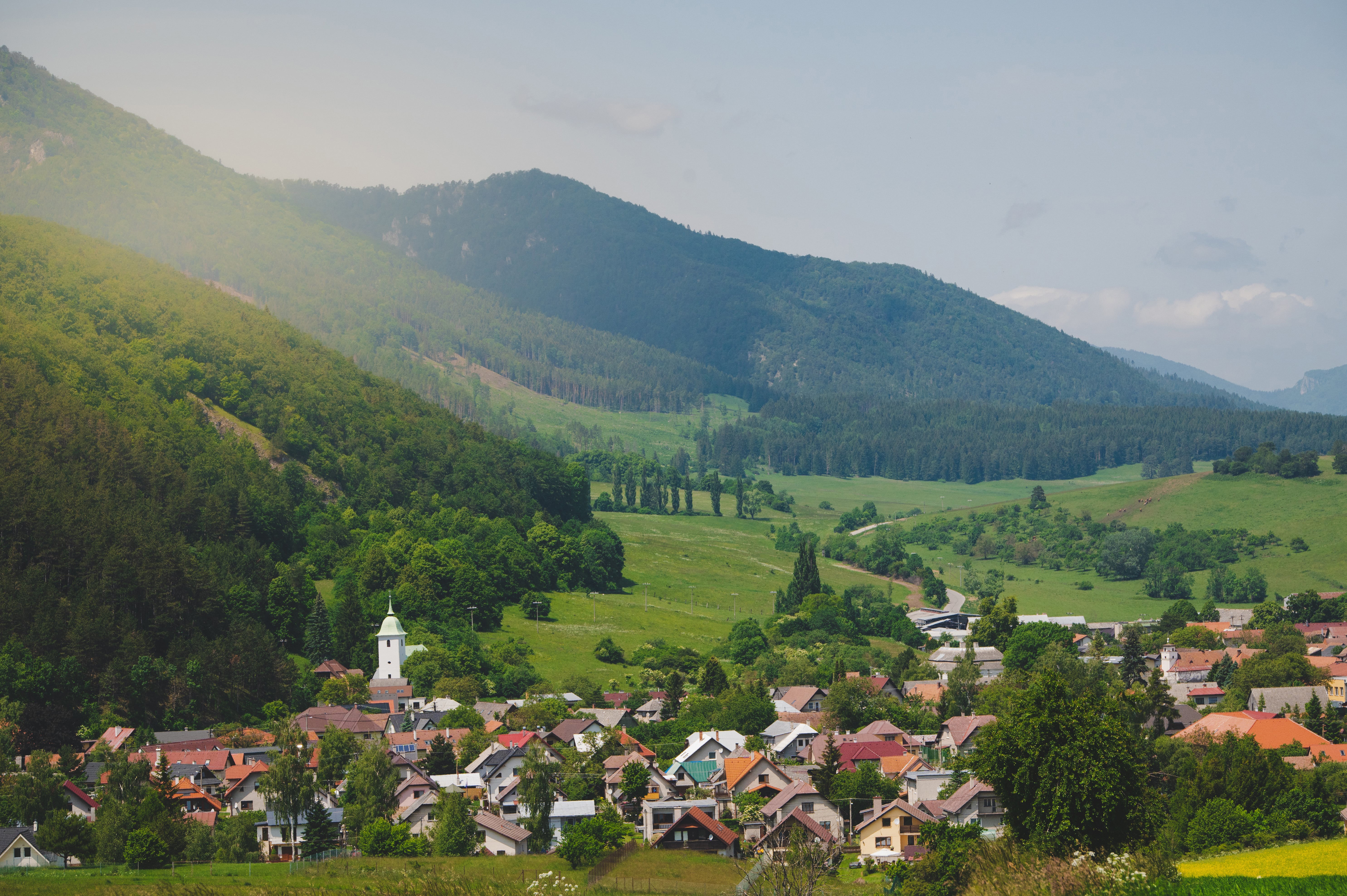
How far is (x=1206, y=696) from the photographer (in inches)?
3888

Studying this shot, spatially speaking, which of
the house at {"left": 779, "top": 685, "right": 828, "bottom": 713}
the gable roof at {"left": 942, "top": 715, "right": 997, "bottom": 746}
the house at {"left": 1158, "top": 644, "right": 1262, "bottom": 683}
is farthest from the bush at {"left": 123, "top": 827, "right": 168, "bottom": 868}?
the house at {"left": 1158, "top": 644, "right": 1262, "bottom": 683}

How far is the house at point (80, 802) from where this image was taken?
63406mm

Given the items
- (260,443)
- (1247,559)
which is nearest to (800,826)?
(260,443)

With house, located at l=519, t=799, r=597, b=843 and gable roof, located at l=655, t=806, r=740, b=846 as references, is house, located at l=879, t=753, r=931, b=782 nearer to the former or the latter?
gable roof, located at l=655, t=806, r=740, b=846

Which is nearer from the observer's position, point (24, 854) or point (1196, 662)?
point (24, 854)

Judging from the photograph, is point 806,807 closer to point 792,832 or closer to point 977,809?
point 977,809

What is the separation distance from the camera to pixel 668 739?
280ft

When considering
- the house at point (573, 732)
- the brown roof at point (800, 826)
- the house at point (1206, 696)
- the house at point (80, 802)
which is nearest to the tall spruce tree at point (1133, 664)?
the house at point (1206, 696)

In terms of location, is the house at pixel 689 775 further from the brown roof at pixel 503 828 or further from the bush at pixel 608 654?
the bush at pixel 608 654

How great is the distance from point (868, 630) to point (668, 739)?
5203 centimetres

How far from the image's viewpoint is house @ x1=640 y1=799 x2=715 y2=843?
201 ft

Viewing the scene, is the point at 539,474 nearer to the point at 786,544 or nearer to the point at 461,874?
the point at 786,544

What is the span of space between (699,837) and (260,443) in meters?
98.2

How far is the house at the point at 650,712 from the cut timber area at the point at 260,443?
5864 centimetres
